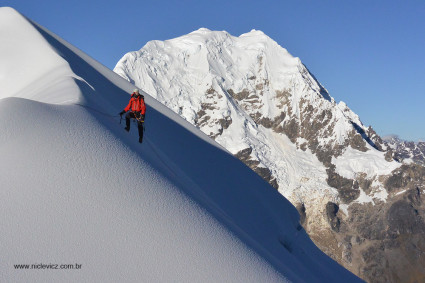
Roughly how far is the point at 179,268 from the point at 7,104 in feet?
25.3

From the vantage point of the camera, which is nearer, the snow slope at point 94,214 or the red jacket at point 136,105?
the snow slope at point 94,214

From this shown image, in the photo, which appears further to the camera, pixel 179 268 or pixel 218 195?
pixel 218 195

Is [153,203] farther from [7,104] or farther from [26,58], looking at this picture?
[26,58]

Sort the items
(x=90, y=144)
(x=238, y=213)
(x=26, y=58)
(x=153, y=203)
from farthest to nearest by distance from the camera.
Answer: (x=26, y=58) < (x=238, y=213) < (x=90, y=144) < (x=153, y=203)

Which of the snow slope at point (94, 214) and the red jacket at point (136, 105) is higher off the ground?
the red jacket at point (136, 105)

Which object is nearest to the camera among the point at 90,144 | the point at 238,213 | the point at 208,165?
the point at 90,144

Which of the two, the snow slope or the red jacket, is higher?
the red jacket

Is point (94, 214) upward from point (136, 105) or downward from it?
downward

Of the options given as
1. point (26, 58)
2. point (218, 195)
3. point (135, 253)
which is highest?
point (26, 58)

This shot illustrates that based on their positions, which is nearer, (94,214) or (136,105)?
(94,214)

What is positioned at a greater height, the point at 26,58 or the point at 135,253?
the point at 26,58

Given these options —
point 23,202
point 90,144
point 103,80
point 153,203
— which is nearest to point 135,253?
point 153,203

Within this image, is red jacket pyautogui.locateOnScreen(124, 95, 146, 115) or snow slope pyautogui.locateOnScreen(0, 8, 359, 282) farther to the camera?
red jacket pyautogui.locateOnScreen(124, 95, 146, 115)

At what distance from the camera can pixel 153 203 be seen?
11.7 metres
